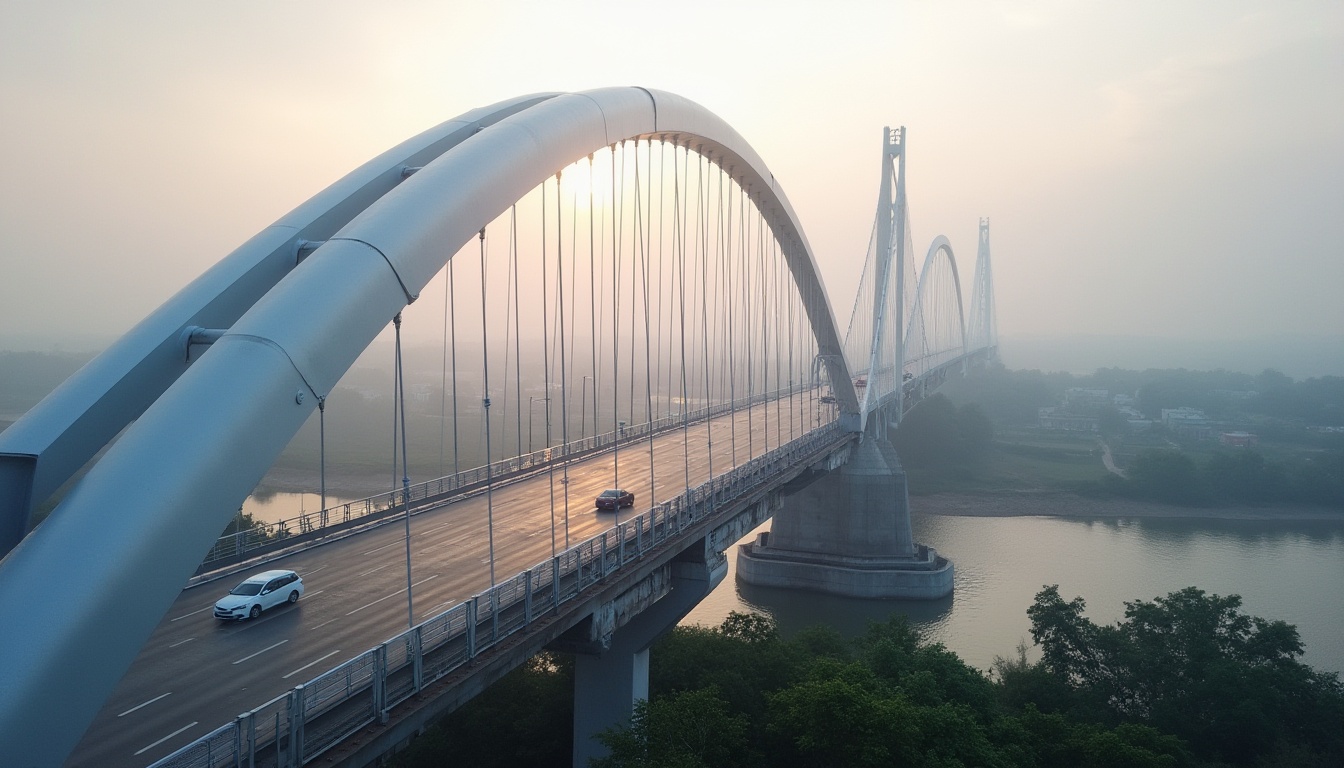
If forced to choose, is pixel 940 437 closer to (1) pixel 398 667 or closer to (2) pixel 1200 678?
(2) pixel 1200 678

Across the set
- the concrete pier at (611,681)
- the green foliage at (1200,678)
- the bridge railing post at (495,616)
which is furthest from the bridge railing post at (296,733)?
the green foliage at (1200,678)

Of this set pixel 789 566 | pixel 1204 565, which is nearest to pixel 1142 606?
pixel 789 566

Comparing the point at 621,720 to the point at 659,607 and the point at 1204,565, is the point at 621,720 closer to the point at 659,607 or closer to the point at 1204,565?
the point at 659,607

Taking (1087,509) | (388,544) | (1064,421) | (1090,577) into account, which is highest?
(388,544)

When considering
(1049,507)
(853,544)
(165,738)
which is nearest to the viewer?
(165,738)

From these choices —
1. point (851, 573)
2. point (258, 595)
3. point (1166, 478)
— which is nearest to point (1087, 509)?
point (1166, 478)

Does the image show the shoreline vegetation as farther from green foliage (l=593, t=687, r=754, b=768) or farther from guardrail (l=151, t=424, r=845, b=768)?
guardrail (l=151, t=424, r=845, b=768)

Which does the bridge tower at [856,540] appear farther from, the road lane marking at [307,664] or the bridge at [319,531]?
the road lane marking at [307,664]
